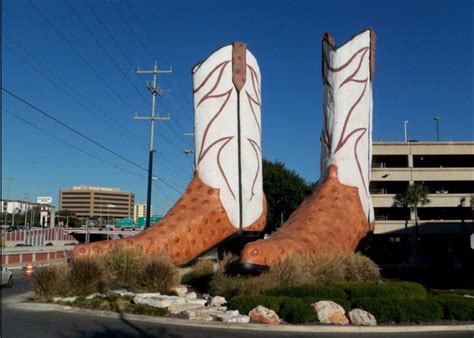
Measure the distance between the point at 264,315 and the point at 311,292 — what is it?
1.32 meters

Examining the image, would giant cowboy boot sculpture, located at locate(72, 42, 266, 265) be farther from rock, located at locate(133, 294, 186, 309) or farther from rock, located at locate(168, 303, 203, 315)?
rock, located at locate(168, 303, 203, 315)

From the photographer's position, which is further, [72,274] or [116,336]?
[72,274]

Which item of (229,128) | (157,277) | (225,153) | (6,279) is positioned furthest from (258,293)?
(6,279)

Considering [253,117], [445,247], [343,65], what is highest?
[343,65]

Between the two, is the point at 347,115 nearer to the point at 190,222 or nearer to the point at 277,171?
the point at 190,222

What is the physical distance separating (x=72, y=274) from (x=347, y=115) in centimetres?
809

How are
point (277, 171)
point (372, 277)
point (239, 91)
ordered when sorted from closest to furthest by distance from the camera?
point (372, 277), point (239, 91), point (277, 171)

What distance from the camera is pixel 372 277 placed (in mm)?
13039

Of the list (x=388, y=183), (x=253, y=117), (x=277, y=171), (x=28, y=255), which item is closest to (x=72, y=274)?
(x=253, y=117)

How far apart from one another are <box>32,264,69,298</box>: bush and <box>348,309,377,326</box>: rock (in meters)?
5.95

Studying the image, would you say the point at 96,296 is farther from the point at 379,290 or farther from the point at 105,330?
the point at 379,290

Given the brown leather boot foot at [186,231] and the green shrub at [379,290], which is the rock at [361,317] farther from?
the brown leather boot foot at [186,231]

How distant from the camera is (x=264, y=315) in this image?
9359mm

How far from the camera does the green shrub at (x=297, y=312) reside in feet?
30.5
